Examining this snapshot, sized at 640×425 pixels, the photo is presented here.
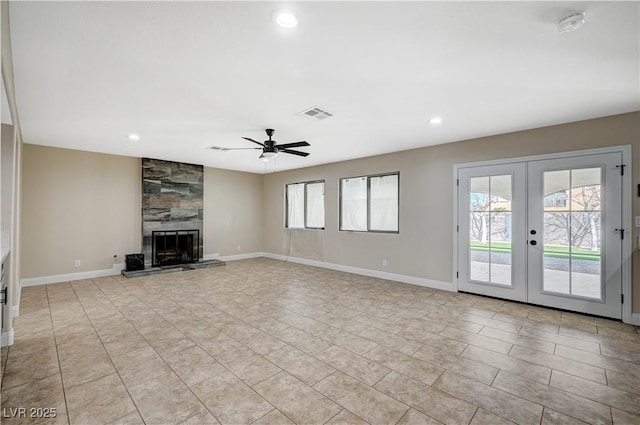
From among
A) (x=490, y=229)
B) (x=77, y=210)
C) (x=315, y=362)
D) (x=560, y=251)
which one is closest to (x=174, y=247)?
(x=77, y=210)

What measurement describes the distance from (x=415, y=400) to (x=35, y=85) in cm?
441

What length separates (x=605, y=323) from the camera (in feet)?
11.5

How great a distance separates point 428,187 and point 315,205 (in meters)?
3.04

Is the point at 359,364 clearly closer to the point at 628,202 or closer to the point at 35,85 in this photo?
the point at 628,202

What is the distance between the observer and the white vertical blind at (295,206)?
782cm

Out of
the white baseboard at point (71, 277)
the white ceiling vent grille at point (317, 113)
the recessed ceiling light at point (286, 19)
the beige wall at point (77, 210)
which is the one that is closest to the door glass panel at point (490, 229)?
the white ceiling vent grille at point (317, 113)

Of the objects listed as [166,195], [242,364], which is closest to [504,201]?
[242,364]

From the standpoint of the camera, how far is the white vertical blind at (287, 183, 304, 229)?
7816 mm

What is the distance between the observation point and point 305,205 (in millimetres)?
7746

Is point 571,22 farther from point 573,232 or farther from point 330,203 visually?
point 330,203

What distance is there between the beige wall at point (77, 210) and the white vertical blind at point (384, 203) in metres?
5.17

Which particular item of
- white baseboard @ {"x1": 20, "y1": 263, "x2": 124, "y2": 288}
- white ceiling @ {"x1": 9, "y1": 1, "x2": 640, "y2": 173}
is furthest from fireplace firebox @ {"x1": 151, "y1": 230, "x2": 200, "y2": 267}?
white ceiling @ {"x1": 9, "y1": 1, "x2": 640, "y2": 173}

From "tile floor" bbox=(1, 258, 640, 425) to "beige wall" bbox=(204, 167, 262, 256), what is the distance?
11.4 feet

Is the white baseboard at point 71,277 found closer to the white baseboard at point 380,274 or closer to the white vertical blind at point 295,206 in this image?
the white baseboard at point 380,274
